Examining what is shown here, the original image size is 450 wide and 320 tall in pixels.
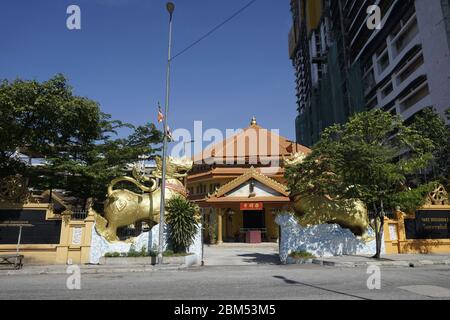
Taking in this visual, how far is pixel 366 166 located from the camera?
46.8 ft

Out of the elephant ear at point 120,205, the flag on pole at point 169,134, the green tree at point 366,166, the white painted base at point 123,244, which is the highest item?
the flag on pole at point 169,134

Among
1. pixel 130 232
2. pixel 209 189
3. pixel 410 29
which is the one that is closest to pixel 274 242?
pixel 209 189

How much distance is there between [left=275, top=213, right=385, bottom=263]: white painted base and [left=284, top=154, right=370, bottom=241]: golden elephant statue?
332 millimetres

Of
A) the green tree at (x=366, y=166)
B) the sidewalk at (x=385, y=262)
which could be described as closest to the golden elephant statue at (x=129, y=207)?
the green tree at (x=366, y=166)

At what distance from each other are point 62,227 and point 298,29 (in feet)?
365

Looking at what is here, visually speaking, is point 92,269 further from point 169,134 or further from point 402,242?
point 402,242

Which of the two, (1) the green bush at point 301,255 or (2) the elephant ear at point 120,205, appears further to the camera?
(1) the green bush at point 301,255

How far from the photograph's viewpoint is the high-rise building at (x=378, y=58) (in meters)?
38.3

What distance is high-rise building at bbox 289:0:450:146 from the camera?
126ft

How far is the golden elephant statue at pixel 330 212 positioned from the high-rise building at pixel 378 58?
2823 centimetres

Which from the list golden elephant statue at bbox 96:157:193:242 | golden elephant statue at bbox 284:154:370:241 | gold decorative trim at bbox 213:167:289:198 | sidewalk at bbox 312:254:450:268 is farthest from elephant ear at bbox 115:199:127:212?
gold decorative trim at bbox 213:167:289:198

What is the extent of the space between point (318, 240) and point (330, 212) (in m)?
1.48

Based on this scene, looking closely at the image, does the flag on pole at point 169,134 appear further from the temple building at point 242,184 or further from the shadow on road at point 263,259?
the temple building at point 242,184
